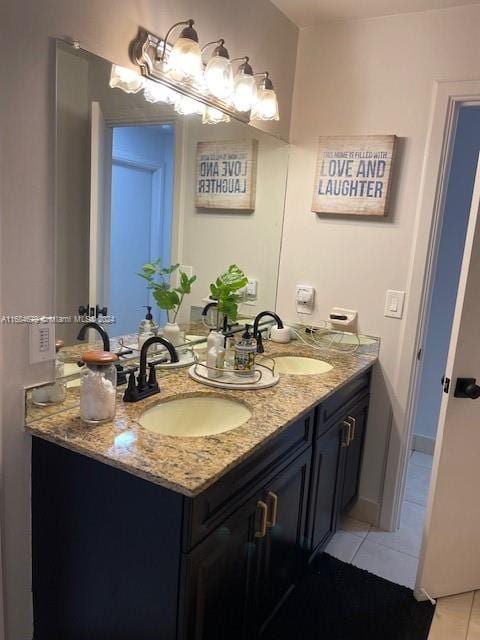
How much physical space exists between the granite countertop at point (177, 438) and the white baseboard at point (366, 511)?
40.2 inches

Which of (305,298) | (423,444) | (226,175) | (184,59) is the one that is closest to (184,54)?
(184,59)

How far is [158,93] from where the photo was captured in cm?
171

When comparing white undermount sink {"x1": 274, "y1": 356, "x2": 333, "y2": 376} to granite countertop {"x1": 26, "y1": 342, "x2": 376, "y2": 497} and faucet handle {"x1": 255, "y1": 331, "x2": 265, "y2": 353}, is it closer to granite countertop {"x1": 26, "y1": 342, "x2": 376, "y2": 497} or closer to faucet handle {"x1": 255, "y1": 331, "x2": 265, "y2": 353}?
faucet handle {"x1": 255, "y1": 331, "x2": 265, "y2": 353}

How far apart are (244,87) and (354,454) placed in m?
1.69

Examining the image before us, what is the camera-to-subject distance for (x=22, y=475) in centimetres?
138

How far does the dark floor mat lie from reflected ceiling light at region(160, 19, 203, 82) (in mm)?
1944

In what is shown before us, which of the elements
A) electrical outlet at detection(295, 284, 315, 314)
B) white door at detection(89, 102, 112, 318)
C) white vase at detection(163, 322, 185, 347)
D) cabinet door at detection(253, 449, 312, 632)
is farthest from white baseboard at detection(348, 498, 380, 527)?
white door at detection(89, 102, 112, 318)

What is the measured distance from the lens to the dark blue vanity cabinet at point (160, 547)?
3.80 feet

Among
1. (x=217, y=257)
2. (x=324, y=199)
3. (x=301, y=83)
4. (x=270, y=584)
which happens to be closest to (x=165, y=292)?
(x=217, y=257)

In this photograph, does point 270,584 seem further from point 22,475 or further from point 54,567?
point 22,475

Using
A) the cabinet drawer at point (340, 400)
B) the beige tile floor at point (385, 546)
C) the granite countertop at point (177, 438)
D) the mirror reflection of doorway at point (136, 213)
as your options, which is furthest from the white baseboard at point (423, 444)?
the mirror reflection of doorway at point (136, 213)

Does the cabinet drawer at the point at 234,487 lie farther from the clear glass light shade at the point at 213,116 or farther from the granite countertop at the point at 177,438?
the clear glass light shade at the point at 213,116

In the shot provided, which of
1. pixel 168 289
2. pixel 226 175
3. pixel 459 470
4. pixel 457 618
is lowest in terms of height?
pixel 457 618

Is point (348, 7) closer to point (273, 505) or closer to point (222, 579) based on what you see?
point (273, 505)
